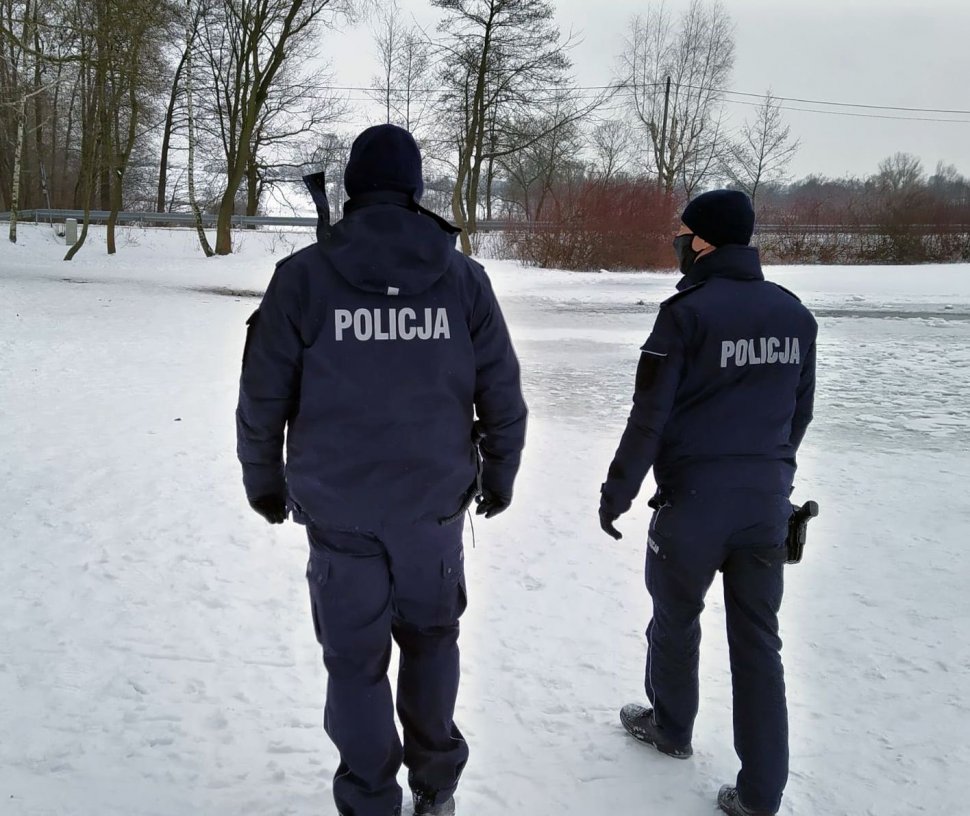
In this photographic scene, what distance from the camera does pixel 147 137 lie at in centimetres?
3828

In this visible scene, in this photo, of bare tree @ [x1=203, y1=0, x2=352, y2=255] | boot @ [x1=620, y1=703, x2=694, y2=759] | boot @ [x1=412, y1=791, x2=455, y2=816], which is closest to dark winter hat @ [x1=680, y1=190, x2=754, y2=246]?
boot @ [x1=620, y1=703, x2=694, y2=759]

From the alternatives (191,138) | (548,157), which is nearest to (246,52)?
(191,138)

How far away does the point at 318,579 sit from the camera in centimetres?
214

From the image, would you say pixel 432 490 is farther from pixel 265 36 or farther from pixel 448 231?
pixel 265 36

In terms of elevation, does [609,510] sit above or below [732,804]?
above

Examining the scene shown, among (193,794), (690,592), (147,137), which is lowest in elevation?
(193,794)

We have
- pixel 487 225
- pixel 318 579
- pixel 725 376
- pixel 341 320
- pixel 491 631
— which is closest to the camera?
pixel 341 320

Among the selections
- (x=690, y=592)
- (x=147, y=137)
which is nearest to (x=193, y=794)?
(x=690, y=592)

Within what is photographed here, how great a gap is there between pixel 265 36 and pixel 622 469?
25.8m

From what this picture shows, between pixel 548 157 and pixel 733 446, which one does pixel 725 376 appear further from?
pixel 548 157

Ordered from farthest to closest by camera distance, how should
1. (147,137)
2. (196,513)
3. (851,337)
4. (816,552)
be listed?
(147,137), (851,337), (196,513), (816,552)

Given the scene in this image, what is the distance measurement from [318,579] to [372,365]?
60 centimetres

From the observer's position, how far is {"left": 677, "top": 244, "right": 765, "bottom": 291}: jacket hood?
2.35m

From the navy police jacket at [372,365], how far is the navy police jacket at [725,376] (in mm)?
499
